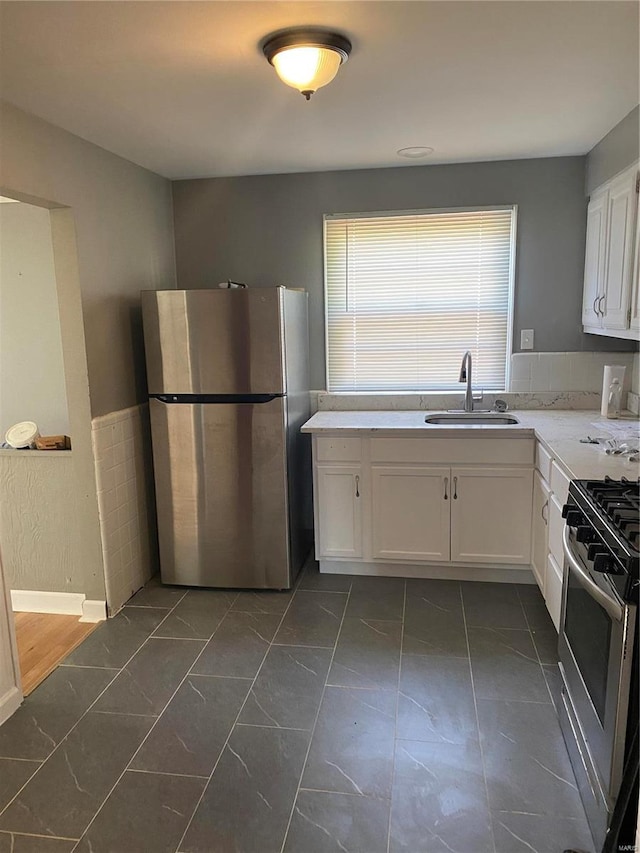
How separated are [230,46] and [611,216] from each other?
2.04 meters

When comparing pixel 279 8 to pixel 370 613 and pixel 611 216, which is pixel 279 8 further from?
pixel 370 613

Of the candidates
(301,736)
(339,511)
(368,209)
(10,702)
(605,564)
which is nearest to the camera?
(605,564)

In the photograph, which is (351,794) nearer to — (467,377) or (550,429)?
(550,429)

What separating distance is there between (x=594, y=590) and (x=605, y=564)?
12cm

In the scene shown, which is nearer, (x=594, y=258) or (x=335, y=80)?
(x=335, y=80)

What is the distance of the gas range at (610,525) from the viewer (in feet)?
5.13

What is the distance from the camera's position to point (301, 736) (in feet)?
7.18

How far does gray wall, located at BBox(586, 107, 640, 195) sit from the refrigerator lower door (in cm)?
199

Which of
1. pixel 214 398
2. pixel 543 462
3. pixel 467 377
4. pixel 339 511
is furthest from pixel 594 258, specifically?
pixel 214 398

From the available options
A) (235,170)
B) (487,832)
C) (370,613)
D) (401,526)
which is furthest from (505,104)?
(487,832)

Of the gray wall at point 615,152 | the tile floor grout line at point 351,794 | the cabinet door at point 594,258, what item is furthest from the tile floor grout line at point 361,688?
the gray wall at point 615,152

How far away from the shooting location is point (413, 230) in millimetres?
3697

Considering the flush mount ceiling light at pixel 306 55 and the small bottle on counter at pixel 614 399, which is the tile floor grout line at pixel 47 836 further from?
the small bottle on counter at pixel 614 399

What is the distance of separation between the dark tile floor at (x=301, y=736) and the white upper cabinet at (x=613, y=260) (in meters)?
1.51
